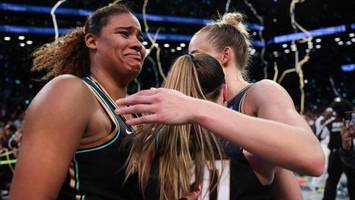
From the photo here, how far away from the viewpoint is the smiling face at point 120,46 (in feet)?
5.86

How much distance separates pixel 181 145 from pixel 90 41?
2.30 feet

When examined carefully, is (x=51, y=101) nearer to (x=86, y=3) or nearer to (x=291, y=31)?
(x=86, y=3)

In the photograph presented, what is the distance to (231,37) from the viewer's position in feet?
6.94

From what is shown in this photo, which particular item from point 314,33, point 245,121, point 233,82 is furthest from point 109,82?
point 314,33

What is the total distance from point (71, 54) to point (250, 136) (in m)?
1.03

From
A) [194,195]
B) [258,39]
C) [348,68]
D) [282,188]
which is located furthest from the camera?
[348,68]

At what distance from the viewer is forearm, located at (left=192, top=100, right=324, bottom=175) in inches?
45.4

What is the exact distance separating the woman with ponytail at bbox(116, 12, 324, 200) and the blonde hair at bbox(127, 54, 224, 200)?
0.10 metres

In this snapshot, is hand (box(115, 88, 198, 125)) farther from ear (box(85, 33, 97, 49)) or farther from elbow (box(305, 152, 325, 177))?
ear (box(85, 33, 97, 49))

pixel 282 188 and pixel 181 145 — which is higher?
pixel 181 145

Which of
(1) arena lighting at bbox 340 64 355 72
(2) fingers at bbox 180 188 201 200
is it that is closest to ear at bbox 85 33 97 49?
(2) fingers at bbox 180 188 201 200

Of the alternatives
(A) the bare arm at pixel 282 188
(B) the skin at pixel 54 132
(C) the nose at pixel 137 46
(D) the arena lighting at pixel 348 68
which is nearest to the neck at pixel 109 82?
(C) the nose at pixel 137 46

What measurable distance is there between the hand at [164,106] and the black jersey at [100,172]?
38 cm

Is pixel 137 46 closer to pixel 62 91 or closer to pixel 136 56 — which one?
pixel 136 56
